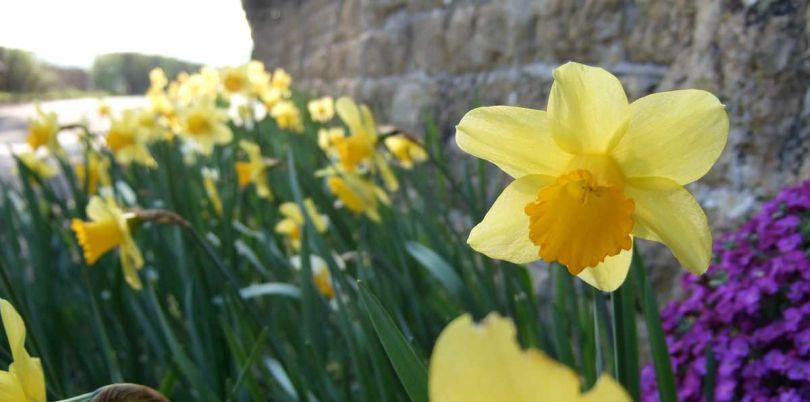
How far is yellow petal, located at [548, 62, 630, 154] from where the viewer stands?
64cm

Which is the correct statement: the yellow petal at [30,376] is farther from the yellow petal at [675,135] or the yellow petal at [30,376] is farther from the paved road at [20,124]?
the paved road at [20,124]

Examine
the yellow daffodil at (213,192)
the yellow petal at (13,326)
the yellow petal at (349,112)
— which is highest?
the yellow petal at (349,112)

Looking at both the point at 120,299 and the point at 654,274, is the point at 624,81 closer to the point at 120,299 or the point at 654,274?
the point at 654,274

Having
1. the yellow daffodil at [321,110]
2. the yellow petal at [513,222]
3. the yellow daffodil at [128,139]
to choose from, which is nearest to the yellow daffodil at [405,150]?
the yellow daffodil at [128,139]

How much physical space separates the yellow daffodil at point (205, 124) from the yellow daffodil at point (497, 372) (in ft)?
9.47

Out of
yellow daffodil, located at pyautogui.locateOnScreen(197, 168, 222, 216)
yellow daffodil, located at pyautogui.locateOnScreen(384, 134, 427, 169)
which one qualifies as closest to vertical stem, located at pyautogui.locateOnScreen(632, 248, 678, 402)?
yellow daffodil, located at pyautogui.locateOnScreen(384, 134, 427, 169)

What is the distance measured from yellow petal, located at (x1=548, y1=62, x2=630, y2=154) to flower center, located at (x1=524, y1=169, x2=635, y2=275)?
3 centimetres

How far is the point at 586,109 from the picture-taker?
0.67 metres

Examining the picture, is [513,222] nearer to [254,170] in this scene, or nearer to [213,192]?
[254,170]

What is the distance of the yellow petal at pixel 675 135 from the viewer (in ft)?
2.08

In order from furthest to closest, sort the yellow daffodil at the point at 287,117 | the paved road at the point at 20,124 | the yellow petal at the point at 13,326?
the paved road at the point at 20,124, the yellow daffodil at the point at 287,117, the yellow petal at the point at 13,326

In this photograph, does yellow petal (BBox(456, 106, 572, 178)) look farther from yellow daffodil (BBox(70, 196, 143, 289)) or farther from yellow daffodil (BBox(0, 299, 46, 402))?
yellow daffodil (BBox(70, 196, 143, 289))

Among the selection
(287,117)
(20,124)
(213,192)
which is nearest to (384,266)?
(213,192)

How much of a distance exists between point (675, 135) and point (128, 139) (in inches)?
99.6
